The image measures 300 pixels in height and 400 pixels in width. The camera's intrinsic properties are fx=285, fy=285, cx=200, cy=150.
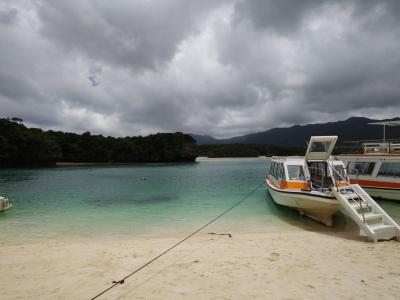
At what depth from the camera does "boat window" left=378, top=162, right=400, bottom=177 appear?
757 inches

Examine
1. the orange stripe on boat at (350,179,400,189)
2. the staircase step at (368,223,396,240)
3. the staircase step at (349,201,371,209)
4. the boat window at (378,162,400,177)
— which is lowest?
the staircase step at (368,223,396,240)

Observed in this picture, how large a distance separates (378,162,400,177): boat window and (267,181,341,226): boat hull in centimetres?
896

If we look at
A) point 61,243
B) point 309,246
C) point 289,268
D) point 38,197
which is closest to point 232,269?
point 289,268

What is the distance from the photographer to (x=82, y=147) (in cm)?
10744

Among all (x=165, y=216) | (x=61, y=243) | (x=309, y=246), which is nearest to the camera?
(x=309, y=246)

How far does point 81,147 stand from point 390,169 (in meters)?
105

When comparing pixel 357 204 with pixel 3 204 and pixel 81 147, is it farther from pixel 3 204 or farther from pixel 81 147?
pixel 81 147

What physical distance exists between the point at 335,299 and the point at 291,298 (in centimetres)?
88

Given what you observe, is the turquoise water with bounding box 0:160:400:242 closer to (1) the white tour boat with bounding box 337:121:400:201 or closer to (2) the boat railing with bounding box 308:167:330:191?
(1) the white tour boat with bounding box 337:121:400:201

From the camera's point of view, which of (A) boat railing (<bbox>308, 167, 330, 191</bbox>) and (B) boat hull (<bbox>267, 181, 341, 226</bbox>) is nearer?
(B) boat hull (<bbox>267, 181, 341, 226</bbox>)

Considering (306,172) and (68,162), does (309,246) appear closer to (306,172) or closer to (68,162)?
(306,172)

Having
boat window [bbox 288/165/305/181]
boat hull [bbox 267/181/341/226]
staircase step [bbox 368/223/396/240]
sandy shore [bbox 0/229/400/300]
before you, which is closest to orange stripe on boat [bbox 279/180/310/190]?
boat hull [bbox 267/181/341/226]

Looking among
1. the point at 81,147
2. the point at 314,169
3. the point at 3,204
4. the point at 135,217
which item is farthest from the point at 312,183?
the point at 81,147

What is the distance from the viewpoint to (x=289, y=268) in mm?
7645
